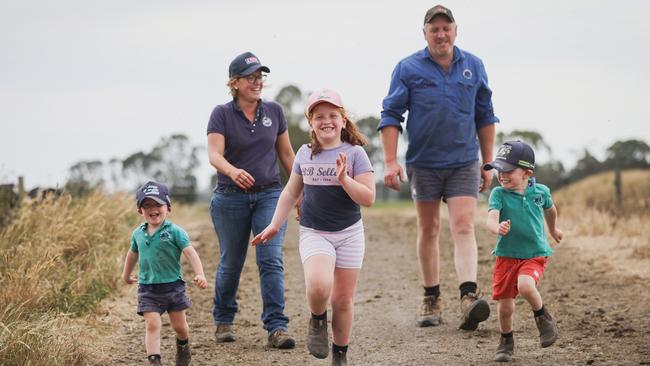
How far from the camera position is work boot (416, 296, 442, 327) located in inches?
305

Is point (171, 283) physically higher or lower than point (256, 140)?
lower

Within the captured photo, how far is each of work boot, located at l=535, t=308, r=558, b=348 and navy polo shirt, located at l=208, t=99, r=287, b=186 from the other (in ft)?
7.70

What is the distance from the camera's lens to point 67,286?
344 inches

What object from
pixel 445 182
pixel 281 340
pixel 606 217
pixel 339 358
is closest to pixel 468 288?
pixel 445 182

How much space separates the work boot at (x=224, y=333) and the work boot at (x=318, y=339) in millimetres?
1712

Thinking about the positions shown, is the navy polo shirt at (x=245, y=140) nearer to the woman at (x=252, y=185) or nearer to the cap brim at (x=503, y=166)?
the woman at (x=252, y=185)

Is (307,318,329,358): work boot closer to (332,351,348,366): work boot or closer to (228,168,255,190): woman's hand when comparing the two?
(332,351,348,366): work boot

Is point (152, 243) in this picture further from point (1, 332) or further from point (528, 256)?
point (528, 256)

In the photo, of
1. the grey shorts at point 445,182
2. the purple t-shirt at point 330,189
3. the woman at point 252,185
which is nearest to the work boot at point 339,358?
the purple t-shirt at point 330,189

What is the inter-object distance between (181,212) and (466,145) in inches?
695

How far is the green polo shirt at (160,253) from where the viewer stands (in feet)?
19.8

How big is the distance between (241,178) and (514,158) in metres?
2.01

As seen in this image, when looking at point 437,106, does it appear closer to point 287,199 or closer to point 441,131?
point 441,131

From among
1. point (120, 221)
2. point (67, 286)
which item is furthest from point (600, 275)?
point (120, 221)
